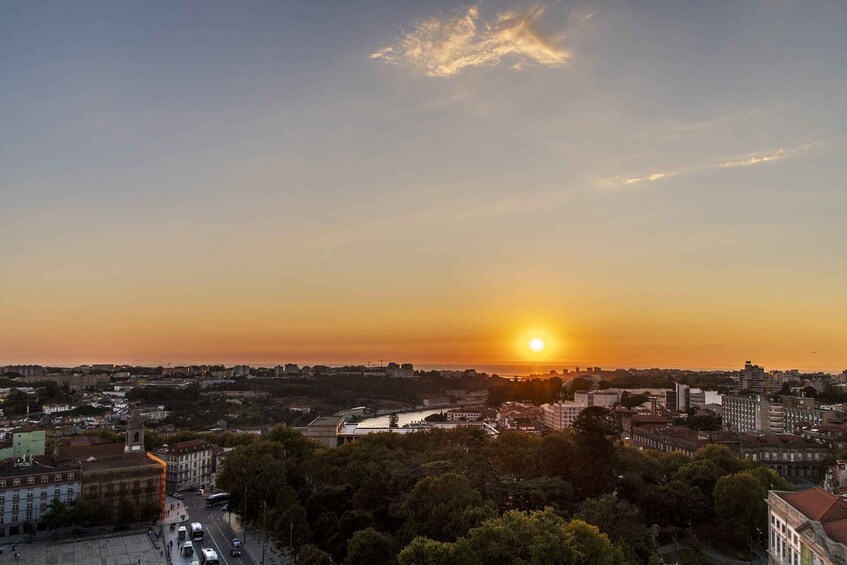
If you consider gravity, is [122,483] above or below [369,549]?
below

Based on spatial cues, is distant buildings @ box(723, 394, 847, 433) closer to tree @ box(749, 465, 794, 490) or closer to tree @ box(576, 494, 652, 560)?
tree @ box(749, 465, 794, 490)

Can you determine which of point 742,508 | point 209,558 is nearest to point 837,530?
point 742,508

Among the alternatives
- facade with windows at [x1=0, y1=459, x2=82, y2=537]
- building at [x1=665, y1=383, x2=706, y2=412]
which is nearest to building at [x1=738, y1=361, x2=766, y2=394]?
building at [x1=665, y1=383, x2=706, y2=412]

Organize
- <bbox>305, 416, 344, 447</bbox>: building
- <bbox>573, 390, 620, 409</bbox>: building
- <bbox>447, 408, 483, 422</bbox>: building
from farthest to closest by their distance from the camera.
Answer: <bbox>447, 408, 483, 422</bbox>: building
<bbox>573, 390, 620, 409</bbox>: building
<bbox>305, 416, 344, 447</bbox>: building

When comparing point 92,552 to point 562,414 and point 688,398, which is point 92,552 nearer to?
point 562,414

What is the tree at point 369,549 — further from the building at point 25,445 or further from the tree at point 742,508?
the building at point 25,445

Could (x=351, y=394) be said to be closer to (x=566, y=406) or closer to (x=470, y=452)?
(x=566, y=406)

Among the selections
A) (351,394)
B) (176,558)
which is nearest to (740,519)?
(176,558)
